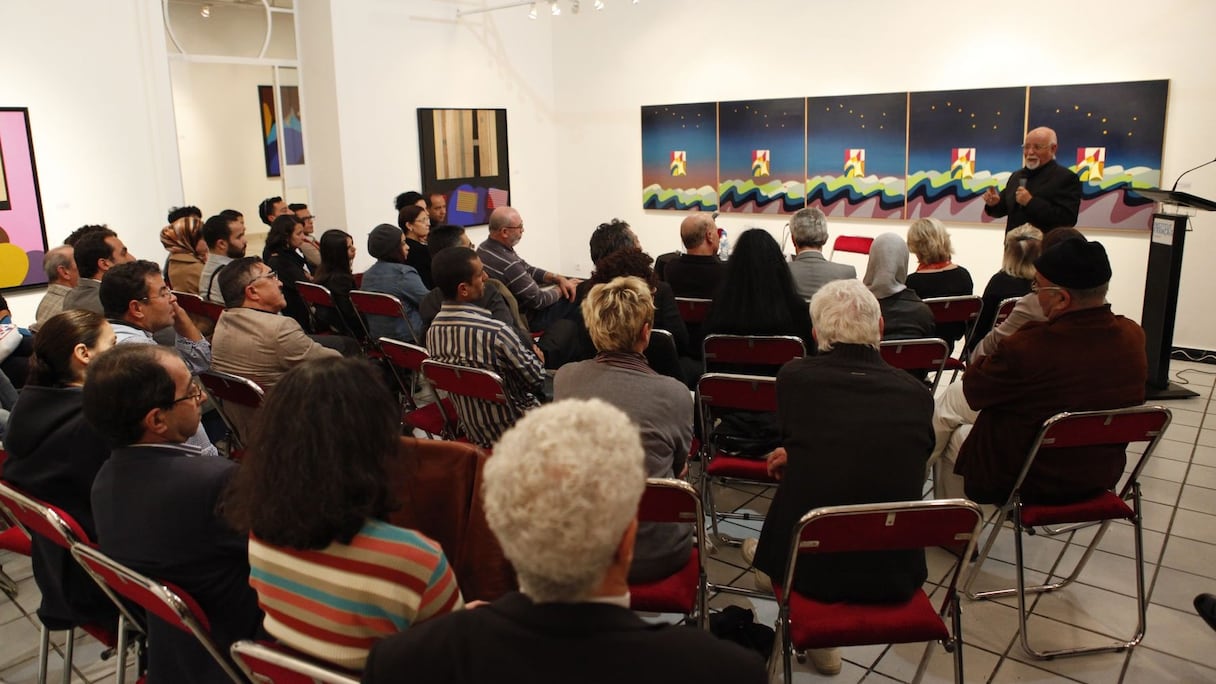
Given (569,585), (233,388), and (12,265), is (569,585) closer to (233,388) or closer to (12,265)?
(233,388)

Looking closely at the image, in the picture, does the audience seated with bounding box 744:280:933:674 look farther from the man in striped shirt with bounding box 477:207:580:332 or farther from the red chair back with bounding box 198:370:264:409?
the man in striped shirt with bounding box 477:207:580:332

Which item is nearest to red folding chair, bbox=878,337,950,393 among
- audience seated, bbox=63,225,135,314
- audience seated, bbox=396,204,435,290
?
audience seated, bbox=396,204,435,290

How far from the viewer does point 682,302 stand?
4492mm

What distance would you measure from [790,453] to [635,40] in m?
7.80

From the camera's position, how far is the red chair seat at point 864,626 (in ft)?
6.91

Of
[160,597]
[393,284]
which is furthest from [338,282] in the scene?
[160,597]

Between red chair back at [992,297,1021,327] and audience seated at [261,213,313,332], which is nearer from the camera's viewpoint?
red chair back at [992,297,1021,327]

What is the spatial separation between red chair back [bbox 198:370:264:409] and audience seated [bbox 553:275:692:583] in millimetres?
1259

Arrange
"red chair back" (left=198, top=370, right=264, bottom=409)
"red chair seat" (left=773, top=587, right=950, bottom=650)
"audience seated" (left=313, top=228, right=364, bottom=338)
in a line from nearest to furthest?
1. "red chair seat" (left=773, top=587, right=950, bottom=650)
2. "red chair back" (left=198, top=370, right=264, bottom=409)
3. "audience seated" (left=313, top=228, right=364, bottom=338)

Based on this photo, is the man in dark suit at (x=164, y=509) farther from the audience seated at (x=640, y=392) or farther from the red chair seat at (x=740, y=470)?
the red chair seat at (x=740, y=470)

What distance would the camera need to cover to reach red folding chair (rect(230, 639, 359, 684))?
135cm

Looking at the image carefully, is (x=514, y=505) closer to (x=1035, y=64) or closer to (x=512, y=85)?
(x=1035, y=64)

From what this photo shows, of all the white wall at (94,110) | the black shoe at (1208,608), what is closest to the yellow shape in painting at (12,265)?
the white wall at (94,110)

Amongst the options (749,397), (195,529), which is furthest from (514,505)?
(749,397)
